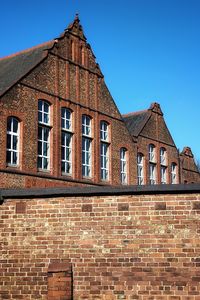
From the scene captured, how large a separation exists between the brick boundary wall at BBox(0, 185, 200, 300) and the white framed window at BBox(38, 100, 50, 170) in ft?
38.5

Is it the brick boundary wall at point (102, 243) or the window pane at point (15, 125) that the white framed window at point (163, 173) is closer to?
the window pane at point (15, 125)

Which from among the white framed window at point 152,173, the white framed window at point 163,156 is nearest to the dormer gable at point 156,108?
the white framed window at point 163,156

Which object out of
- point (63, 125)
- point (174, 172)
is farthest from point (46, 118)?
point (174, 172)

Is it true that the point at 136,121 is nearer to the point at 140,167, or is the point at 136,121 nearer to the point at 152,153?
the point at 152,153

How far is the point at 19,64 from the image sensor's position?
2394 cm

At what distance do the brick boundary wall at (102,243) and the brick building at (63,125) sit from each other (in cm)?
976

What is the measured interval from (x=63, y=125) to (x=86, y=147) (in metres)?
2.10

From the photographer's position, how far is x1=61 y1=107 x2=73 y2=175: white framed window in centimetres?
2286

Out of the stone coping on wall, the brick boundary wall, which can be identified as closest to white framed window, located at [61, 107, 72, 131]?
the stone coping on wall

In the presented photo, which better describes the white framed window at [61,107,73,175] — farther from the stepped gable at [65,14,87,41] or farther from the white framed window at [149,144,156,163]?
the white framed window at [149,144,156,163]

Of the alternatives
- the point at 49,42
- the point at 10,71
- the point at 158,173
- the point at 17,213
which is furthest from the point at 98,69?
the point at 17,213

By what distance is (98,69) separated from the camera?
2625 centimetres

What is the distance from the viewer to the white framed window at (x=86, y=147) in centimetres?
2419

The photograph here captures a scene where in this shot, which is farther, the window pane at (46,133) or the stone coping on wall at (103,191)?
the window pane at (46,133)
